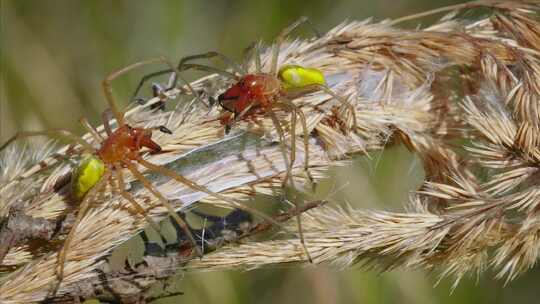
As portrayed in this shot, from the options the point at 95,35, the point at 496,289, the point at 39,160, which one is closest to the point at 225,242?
the point at 39,160

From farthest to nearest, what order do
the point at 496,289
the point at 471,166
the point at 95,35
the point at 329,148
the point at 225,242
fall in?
the point at 95,35
the point at 496,289
the point at 471,166
the point at 329,148
the point at 225,242

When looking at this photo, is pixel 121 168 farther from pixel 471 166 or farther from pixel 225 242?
pixel 471 166

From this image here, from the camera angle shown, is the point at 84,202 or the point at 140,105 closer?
the point at 84,202

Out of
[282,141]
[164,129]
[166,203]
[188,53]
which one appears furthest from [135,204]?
[188,53]

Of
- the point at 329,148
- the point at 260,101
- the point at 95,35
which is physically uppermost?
the point at 95,35

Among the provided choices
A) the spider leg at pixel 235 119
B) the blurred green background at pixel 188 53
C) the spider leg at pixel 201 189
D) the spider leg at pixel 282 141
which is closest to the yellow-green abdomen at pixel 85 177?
the spider leg at pixel 201 189

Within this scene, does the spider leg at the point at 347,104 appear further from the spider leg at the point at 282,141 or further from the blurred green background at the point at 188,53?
the blurred green background at the point at 188,53

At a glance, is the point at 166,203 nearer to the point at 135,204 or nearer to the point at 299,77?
the point at 135,204

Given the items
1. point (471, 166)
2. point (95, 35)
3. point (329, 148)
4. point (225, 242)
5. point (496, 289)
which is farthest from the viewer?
point (95, 35)
